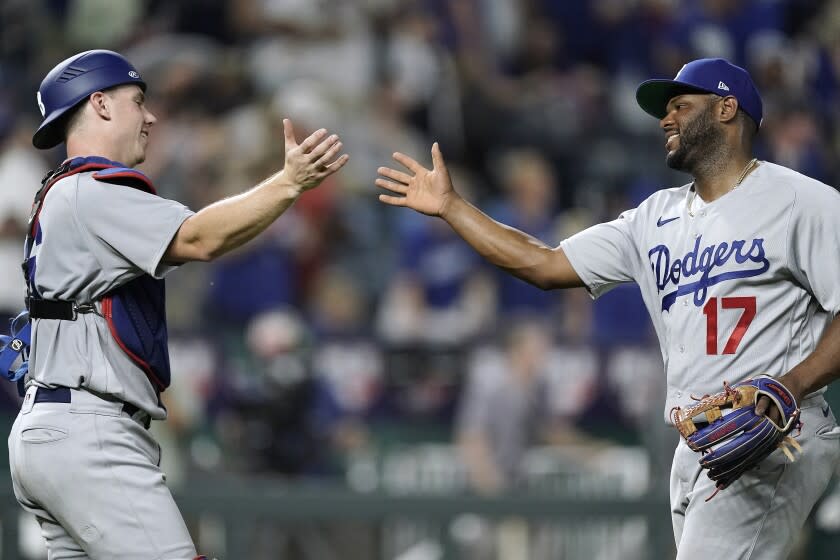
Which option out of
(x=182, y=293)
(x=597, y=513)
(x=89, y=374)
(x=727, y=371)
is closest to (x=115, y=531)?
(x=89, y=374)

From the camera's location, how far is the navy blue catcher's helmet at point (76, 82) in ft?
13.6

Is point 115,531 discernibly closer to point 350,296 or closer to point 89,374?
point 89,374

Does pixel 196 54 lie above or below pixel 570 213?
above

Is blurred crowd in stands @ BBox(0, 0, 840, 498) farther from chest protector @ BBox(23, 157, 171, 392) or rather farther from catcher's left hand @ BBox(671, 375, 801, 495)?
chest protector @ BBox(23, 157, 171, 392)

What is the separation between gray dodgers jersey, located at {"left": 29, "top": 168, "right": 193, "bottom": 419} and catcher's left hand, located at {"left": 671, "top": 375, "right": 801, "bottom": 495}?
1.72m

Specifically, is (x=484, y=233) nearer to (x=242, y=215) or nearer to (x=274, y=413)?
(x=242, y=215)

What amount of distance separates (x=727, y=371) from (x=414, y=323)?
6051mm

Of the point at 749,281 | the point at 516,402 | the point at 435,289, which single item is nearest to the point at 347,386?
the point at 516,402

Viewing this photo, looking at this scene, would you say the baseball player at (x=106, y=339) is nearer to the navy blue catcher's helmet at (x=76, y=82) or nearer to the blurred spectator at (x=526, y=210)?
the navy blue catcher's helmet at (x=76, y=82)

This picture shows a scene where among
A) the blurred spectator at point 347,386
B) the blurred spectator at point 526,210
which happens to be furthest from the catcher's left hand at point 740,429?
the blurred spectator at point 526,210

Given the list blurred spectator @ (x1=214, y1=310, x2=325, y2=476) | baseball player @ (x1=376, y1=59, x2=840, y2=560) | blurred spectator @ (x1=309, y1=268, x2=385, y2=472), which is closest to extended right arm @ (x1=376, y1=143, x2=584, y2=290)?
baseball player @ (x1=376, y1=59, x2=840, y2=560)

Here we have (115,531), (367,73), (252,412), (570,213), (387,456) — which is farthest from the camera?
(367,73)

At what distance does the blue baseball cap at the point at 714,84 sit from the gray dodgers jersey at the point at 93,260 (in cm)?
164

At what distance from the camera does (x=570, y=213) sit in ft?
36.0
